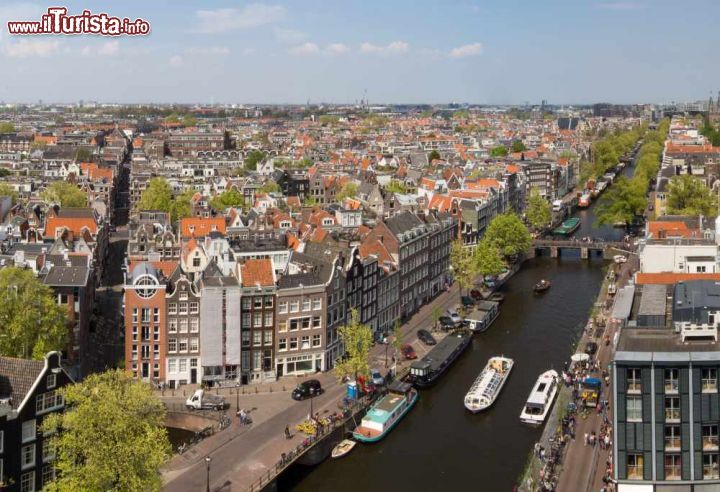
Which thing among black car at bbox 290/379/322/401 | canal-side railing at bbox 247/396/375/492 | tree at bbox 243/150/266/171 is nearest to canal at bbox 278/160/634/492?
canal-side railing at bbox 247/396/375/492

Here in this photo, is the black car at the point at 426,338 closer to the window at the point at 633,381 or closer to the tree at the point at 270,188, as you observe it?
the window at the point at 633,381

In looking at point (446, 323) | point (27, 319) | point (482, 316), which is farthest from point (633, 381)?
point (482, 316)

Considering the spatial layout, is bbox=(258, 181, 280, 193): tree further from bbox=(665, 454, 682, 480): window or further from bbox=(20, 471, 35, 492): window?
bbox=(665, 454, 682, 480): window

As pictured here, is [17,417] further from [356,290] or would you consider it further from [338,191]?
[338,191]

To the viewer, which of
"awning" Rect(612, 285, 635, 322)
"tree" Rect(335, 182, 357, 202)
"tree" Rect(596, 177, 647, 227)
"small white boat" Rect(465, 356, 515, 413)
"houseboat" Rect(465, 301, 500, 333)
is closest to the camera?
"awning" Rect(612, 285, 635, 322)

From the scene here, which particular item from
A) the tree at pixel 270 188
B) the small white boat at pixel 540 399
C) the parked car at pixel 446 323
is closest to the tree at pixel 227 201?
the tree at pixel 270 188

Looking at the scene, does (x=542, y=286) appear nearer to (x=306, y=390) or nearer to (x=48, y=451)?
(x=306, y=390)
